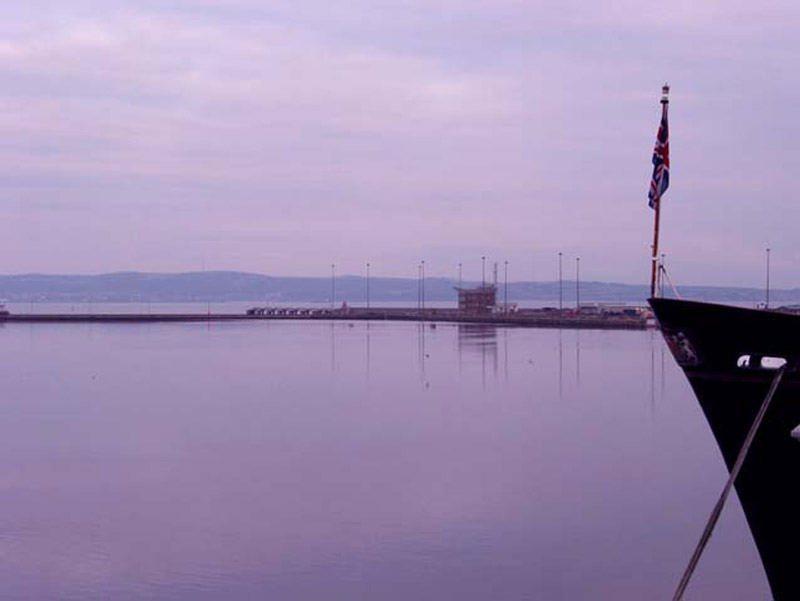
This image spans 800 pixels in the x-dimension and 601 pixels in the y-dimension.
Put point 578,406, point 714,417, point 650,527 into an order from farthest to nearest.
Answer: point 578,406 < point 650,527 < point 714,417

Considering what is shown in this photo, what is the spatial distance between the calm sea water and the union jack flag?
4.61m

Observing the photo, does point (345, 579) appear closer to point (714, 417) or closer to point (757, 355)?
point (714, 417)

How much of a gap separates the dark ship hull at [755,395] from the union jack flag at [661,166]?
137 cm

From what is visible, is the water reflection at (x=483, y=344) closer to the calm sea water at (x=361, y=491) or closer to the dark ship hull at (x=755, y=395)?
the calm sea water at (x=361, y=491)

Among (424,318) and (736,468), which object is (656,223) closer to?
(736,468)

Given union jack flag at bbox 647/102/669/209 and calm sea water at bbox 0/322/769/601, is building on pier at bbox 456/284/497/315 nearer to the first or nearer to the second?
calm sea water at bbox 0/322/769/601

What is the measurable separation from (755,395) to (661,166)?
2.71m

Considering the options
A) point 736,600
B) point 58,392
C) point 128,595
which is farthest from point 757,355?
point 58,392

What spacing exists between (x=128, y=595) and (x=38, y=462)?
963 centimetres

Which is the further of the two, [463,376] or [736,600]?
[463,376]

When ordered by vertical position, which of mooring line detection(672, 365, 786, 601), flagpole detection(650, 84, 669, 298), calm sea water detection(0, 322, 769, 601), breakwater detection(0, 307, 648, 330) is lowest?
breakwater detection(0, 307, 648, 330)

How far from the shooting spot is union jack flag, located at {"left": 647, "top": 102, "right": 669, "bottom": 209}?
457 inches

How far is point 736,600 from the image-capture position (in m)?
12.8

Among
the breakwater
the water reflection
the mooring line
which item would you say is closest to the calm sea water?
the mooring line
